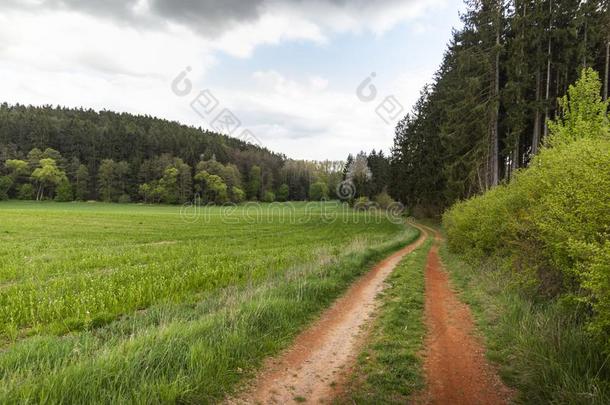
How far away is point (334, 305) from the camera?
403 inches

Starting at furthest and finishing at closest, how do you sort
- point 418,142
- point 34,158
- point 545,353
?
point 34,158 → point 418,142 → point 545,353

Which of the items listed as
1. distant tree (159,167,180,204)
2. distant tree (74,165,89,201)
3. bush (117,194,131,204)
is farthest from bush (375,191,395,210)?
distant tree (74,165,89,201)

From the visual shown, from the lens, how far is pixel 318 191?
146 metres

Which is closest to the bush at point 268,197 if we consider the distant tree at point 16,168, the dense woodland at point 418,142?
the dense woodland at point 418,142

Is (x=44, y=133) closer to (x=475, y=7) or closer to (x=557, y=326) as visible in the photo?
(x=475, y=7)

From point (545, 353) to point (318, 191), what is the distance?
14056 centimetres

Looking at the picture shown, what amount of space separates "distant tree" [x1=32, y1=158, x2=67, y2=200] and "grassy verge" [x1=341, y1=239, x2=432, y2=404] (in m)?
110

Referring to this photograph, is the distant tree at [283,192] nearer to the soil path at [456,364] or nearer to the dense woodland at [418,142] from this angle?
the dense woodland at [418,142]

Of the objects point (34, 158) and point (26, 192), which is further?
point (34, 158)

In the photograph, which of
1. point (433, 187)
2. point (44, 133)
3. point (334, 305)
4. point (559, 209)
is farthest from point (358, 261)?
point (44, 133)

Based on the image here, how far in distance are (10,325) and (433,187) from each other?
4430cm

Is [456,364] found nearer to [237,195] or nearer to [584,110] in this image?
[584,110]

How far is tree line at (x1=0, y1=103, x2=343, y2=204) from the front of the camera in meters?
97.1

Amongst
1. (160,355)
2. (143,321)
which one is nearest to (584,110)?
(160,355)
